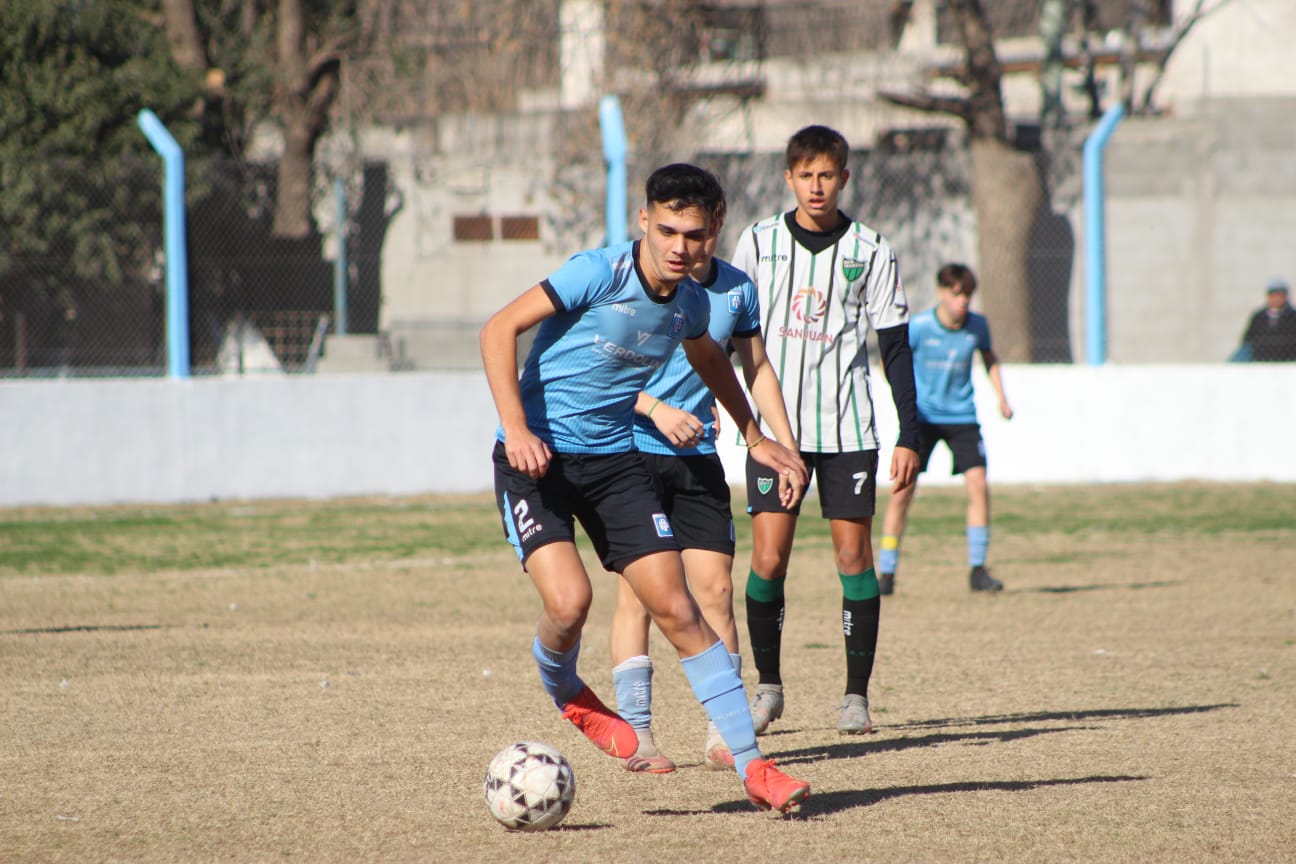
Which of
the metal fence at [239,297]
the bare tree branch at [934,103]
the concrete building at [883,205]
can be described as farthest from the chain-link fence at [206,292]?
the bare tree branch at [934,103]

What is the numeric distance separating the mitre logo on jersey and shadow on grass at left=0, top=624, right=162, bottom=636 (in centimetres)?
432

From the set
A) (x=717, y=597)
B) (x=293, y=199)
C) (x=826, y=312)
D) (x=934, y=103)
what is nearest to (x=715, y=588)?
(x=717, y=597)

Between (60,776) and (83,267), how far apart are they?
33.7ft

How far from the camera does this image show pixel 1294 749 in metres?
5.68

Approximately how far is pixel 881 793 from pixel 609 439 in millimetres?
1402

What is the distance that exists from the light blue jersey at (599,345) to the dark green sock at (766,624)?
1375 mm

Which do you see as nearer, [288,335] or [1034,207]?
[288,335]

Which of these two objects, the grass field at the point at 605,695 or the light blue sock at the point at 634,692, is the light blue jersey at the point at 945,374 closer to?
the grass field at the point at 605,695

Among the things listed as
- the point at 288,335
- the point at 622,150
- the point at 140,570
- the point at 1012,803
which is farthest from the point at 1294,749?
the point at 288,335

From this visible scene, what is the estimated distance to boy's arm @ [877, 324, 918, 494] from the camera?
6.05 meters

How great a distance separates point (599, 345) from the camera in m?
4.83

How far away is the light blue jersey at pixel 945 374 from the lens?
34.3ft

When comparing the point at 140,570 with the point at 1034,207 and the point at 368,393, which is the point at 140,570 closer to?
the point at 368,393

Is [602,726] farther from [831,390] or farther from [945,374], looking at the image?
[945,374]
